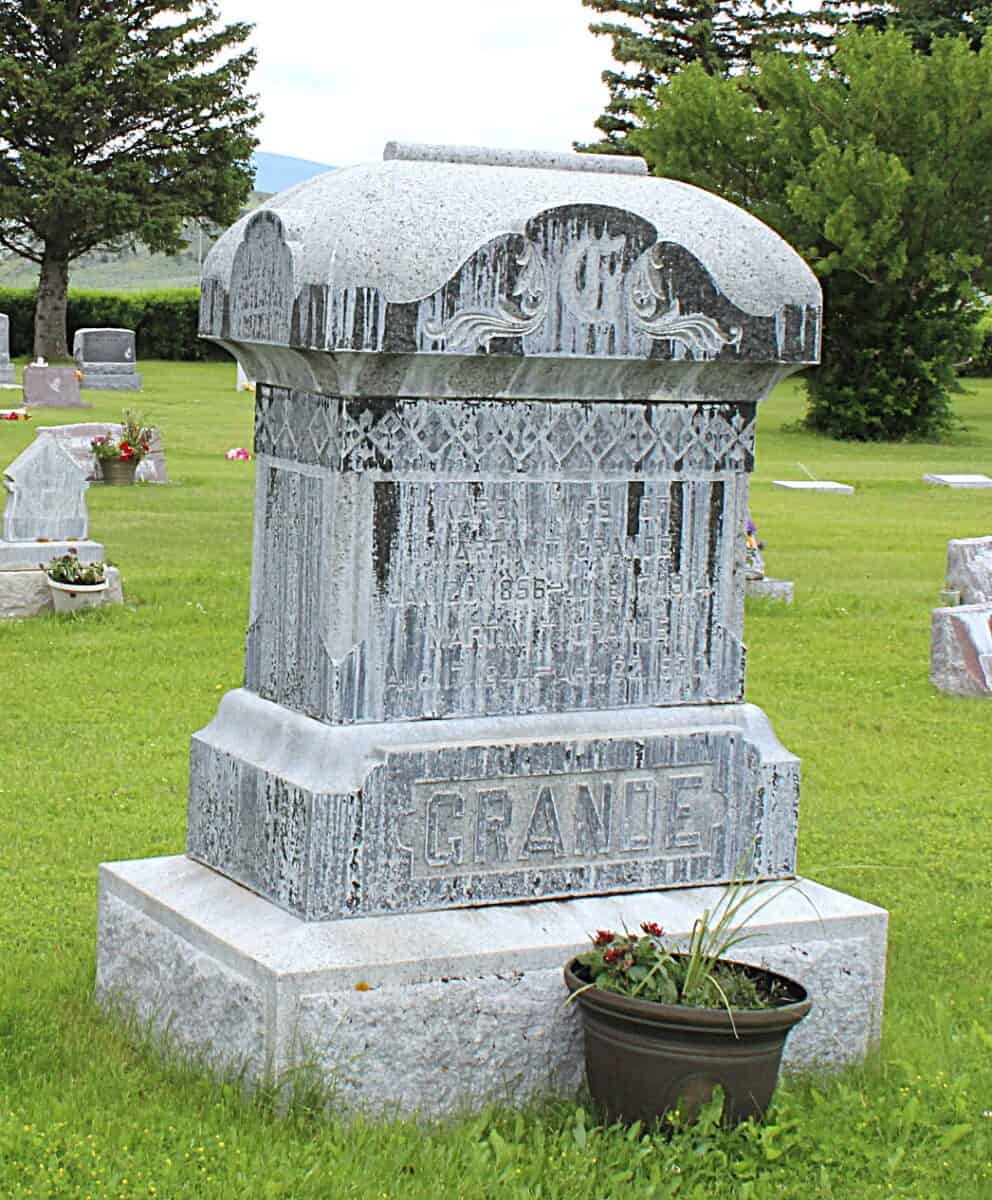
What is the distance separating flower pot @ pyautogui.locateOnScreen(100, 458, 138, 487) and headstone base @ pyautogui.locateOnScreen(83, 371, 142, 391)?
53.7 ft

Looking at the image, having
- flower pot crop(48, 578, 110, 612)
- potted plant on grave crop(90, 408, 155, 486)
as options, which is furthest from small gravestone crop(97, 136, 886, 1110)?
potted plant on grave crop(90, 408, 155, 486)

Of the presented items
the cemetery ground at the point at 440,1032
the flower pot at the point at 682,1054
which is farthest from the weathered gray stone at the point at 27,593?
the flower pot at the point at 682,1054

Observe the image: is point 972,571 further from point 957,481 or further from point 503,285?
point 957,481

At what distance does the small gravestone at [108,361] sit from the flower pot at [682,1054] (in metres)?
33.3

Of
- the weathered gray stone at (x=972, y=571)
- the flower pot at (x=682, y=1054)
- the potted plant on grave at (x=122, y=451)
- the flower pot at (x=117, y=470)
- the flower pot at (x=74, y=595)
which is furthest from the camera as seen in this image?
the flower pot at (x=117, y=470)

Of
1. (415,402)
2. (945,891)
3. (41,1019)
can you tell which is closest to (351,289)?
(415,402)

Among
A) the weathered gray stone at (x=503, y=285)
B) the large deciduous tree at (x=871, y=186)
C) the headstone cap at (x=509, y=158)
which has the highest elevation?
the large deciduous tree at (x=871, y=186)

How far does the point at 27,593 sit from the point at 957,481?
15.0 m

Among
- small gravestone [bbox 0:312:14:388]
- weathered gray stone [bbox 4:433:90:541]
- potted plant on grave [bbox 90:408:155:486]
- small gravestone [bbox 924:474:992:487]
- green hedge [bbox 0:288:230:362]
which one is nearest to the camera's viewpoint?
weathered gray stone [bbox 4:433:90:541]

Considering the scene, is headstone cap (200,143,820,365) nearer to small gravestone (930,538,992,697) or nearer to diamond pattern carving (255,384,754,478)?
diamond pattern carving (255,384,754,478)

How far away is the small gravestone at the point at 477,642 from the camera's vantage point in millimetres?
4227

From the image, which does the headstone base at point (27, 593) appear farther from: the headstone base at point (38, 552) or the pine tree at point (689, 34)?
the pine tree at point (689, 34)

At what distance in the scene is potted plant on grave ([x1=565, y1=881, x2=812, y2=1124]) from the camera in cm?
399

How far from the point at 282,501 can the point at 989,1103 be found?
86.5 inches
